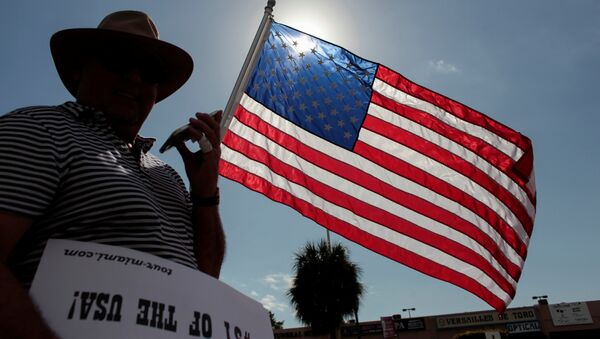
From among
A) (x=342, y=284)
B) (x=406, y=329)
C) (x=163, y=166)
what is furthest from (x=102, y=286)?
(x=406, y=329)

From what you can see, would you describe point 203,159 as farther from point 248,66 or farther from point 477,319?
point 477,319

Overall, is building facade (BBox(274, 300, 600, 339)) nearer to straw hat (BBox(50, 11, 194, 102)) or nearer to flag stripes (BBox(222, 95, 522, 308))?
flag stripes (BBox(222, 95, 522, 308))

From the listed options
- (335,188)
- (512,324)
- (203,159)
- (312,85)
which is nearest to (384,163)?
(335,188)

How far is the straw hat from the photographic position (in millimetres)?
1763

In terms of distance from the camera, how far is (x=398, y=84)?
195 inches

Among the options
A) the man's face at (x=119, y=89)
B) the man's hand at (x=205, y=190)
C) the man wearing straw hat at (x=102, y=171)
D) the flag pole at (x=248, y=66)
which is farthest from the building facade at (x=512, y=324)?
the man's face at (x=119, y=89)

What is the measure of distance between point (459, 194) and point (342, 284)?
54.2 ft

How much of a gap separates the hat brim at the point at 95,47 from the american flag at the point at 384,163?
2678mm

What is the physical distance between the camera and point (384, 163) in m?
4.88

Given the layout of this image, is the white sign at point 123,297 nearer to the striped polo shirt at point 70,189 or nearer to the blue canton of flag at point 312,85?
the striped polo shirt at point 70,189

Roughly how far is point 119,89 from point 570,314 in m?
39.9

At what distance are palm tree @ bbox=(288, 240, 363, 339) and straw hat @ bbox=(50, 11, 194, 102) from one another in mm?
19152

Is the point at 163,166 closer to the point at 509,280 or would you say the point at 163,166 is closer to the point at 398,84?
the point at 398,84

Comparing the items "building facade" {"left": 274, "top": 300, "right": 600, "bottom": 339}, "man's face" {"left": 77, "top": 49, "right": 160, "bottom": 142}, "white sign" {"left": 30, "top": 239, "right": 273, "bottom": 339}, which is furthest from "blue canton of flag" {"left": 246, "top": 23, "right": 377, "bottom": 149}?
"building facade" {"left": 274, "top": 300, "right": 600, "bottom": 339}
